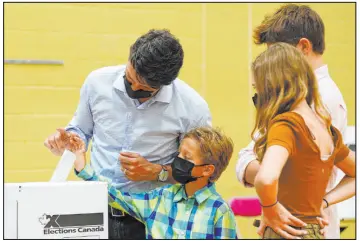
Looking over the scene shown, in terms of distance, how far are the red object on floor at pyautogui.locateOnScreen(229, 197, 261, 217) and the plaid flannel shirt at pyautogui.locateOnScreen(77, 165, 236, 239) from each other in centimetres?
12

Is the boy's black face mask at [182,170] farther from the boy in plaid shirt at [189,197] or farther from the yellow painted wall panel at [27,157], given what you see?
the yellow painted wall panel at [27,157]

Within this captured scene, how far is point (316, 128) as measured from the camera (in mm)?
1756

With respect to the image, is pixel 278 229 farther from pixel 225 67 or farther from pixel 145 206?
pixel 225 67

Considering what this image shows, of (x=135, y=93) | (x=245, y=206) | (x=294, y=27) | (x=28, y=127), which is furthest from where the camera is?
(x=28, y=127)

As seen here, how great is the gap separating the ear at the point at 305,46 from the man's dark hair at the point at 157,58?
0.36 m

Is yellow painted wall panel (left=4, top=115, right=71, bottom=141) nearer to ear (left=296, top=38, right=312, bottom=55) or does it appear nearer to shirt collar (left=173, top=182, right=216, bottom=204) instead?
shirt collar (left=173, top=182, right=216, bottom=204)

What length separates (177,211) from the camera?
1950mm

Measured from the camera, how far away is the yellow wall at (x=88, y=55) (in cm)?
259

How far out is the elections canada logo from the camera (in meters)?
1.84

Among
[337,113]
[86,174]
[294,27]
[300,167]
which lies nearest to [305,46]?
[294,27]

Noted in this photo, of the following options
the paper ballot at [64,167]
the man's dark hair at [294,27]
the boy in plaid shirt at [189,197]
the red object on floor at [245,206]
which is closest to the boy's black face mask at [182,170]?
the boy in plaid shirt at [189,197]

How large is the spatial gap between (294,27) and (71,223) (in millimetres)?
898

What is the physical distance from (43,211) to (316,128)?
2.77ft

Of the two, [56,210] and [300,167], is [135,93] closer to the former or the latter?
[56,210]
